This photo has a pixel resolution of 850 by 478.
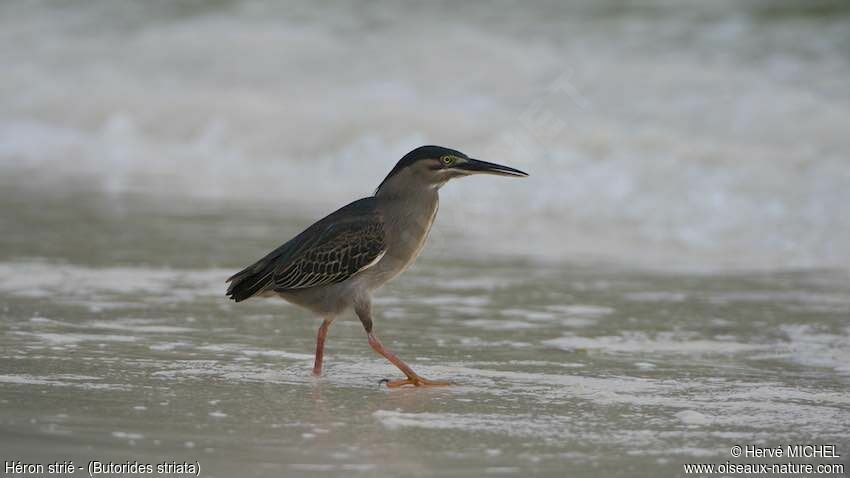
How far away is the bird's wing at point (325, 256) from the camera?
649 centimetres

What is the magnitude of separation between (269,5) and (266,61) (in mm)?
2564

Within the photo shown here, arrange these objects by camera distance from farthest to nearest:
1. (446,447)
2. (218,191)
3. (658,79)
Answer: (658,79) < (218,191) < (446,447)

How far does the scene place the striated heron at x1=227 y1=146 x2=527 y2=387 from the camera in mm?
6504

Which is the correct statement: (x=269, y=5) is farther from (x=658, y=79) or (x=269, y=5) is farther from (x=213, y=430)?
(x=213, y=430)

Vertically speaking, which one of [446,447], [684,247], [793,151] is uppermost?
[793,151]

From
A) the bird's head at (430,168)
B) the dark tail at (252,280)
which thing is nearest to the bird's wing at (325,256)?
the dark tail at (252,280)

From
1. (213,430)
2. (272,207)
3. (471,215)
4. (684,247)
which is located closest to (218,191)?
(272,207)

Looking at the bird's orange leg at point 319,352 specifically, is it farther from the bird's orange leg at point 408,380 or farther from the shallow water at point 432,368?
the bird's orange leg at point 408,380

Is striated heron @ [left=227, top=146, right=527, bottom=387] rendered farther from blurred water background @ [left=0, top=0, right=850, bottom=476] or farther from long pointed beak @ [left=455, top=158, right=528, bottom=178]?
blurred water background @ [left=0, top=0, right=850, bottom=476]

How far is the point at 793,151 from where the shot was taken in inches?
555
